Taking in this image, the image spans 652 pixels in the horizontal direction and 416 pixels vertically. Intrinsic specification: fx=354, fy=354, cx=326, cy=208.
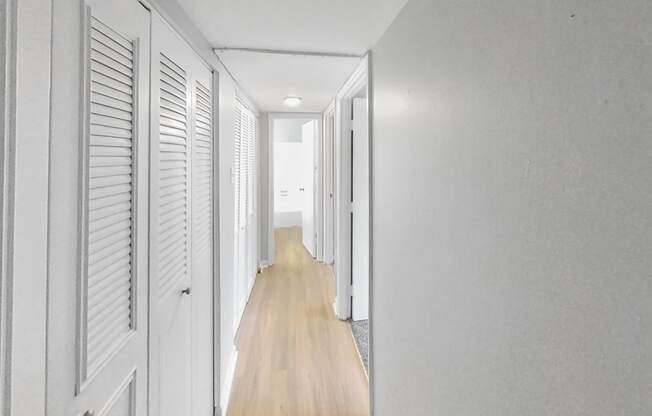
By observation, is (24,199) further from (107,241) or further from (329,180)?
(329,180)

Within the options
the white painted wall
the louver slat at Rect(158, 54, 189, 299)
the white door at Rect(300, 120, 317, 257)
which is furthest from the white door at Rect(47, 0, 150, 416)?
the white painted wall

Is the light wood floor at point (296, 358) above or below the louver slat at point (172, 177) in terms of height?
below

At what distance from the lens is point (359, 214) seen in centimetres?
332

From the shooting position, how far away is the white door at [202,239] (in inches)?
65.8

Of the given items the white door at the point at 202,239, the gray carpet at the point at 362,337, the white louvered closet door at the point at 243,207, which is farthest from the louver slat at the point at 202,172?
the gray carpet at the point at 362,337

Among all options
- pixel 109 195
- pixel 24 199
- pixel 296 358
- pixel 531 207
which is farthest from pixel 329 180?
pixel 24 199

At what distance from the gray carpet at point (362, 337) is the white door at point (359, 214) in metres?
0.10

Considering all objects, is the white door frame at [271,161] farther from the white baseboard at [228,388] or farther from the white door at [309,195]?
the white baseboard at [228,388]

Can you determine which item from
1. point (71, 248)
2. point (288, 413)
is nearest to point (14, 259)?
point (71, 248)

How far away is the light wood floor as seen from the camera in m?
2.17

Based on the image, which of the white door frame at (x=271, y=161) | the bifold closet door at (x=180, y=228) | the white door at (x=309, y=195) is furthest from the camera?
the white door at (x=309, y=195)

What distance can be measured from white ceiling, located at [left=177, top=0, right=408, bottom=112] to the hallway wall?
12.0 inches

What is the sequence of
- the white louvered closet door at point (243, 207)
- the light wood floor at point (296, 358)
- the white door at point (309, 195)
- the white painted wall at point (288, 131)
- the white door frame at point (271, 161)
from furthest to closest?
the white painted wall at point (288, 131) < the white door at point (309, 195) < the white door frame at point (271, 161) < the white louvered closet door at point (243, 207) < the light wood floor at point (296, 358)

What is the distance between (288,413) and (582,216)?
6.63ft
